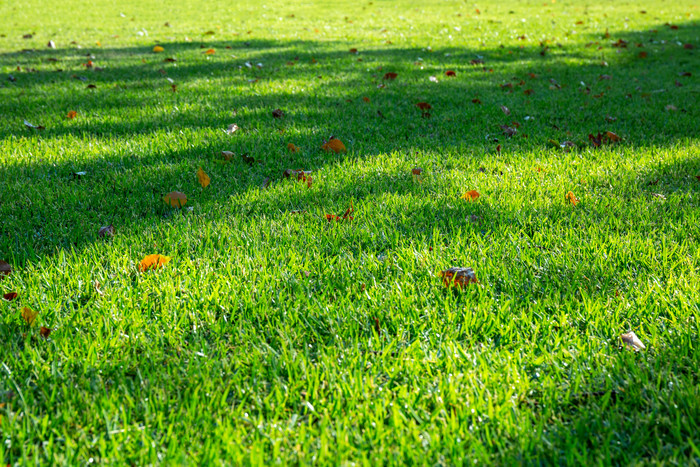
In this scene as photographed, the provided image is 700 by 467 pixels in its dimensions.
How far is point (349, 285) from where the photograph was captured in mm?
1930

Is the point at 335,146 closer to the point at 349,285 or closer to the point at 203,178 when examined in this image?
the point at 203,178

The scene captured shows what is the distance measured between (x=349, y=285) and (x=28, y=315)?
1.10m

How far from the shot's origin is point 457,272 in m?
1.94

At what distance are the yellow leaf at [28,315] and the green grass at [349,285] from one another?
24 millimetres

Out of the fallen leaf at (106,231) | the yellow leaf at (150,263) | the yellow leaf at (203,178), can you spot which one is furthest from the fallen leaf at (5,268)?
the yellow leaf at (203,178)

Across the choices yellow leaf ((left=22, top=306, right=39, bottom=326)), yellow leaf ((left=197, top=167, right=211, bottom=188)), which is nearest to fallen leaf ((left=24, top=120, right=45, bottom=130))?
yellow leaf ((left=197, top=167, right=211, bottom=188))

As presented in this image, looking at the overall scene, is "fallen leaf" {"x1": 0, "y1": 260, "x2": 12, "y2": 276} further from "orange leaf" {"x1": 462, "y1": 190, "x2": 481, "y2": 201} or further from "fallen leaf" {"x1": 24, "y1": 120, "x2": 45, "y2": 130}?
"fallen leaf" {"x1": 24, "y1": 120, "x2": 45, "y2": 130}

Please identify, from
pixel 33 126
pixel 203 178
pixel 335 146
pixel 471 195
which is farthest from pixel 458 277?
pixel 33 126

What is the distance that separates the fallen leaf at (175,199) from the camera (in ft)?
8.68

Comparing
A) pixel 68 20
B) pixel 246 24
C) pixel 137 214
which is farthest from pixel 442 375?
pixel 68 20

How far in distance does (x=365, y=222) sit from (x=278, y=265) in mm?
556

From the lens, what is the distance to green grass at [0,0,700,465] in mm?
1307

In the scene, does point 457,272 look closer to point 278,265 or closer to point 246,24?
point 278,265

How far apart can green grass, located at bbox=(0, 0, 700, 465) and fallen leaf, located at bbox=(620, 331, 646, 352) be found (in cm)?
3
